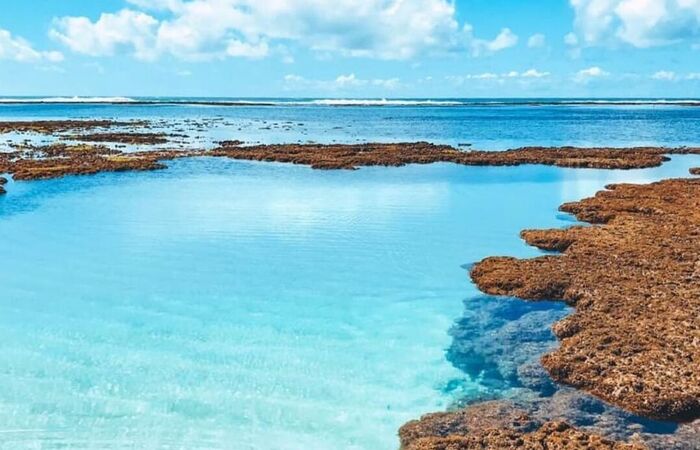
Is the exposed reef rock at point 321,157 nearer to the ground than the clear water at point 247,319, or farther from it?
farther from it

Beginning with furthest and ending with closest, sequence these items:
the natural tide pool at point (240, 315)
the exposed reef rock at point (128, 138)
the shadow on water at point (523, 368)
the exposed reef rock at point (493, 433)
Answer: the exposed reef rock at point (128, 138) < the natural tide pool at point (240, 315) < the shadow on water at point (523, 368) < the exposed reef rock at point (493, 433)

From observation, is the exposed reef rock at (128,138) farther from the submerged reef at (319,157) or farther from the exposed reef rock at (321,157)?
the exposed reef rock at (321,157)

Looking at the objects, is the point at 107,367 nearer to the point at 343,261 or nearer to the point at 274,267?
the point at 274,267

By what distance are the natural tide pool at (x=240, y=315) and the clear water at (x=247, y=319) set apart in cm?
6

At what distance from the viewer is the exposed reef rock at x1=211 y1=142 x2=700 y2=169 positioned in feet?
153

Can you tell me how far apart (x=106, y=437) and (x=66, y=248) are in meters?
14.2

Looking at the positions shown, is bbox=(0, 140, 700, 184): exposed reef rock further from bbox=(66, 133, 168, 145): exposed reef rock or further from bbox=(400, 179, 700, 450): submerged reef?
bbox=(400, 179, 700, 450): submerged reef

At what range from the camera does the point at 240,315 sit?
1634 cm

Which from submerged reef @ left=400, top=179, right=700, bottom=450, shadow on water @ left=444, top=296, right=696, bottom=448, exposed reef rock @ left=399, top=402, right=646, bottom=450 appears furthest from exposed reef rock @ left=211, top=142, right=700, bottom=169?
exposed reef rock @ left=399, top=402, right=646, bottom=450

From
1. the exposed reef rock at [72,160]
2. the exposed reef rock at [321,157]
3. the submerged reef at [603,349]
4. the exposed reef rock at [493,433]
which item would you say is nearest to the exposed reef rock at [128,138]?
the exposed reef rock at [321,157]

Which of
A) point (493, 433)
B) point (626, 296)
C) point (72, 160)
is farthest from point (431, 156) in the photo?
point (493, 433)

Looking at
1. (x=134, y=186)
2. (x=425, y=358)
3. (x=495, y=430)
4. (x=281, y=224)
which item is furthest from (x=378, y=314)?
(x=134, y=186)

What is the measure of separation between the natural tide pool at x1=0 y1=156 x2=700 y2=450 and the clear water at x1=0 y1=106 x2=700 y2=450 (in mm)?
59

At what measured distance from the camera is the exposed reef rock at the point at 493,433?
9820 mm
